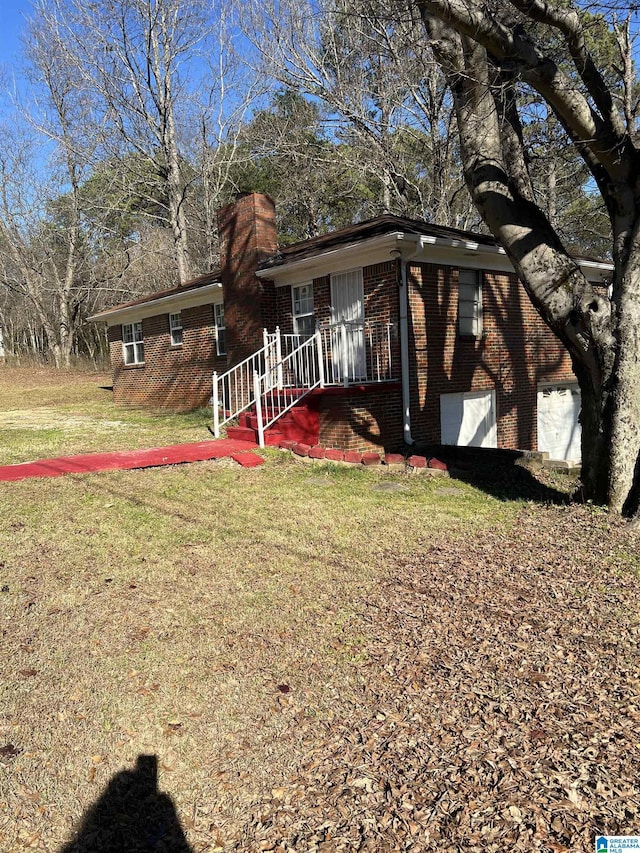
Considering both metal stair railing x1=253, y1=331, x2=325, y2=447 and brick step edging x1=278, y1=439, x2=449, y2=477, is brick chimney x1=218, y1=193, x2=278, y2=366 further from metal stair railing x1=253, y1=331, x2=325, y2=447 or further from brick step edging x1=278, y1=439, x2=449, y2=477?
brick step edging x1=278, y1=439, x2=449, y2=477

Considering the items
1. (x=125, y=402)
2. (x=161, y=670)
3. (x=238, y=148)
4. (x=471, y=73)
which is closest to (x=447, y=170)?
(x=238, y=148)

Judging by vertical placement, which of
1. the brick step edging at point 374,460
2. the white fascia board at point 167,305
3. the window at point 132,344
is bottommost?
the brick step edging at point 374,460

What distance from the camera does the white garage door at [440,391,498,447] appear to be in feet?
37.8

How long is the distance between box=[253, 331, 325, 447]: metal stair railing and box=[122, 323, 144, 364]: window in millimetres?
8337

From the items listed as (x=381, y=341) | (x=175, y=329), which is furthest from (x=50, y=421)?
(x=381, y=341)

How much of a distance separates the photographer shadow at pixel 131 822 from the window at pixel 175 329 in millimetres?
14824

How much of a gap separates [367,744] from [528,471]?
6542mm

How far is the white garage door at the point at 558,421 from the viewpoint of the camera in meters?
13.7

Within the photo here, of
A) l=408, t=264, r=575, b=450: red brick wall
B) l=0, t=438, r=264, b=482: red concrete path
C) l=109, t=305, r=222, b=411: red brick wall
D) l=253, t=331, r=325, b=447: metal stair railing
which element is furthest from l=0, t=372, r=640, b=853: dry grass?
l=109, t=305, r=222, b=411: red brick wall

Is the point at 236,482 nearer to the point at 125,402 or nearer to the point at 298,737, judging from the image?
the point at 298,737

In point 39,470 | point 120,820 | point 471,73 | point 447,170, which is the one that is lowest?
point 120,820

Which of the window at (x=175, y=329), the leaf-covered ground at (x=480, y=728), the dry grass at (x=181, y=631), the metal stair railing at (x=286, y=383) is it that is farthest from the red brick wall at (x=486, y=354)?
the window at (x=175, y=329)

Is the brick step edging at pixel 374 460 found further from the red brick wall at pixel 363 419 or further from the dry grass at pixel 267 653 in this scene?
the dry grass at pixel 267 653

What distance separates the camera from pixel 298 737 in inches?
118
